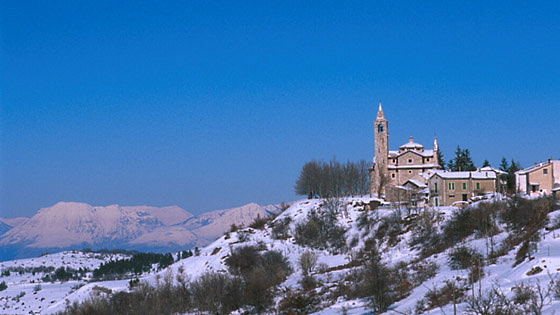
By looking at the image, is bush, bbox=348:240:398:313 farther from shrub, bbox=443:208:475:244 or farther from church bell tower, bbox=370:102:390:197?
church bell tower, bbox=370:102:390:197

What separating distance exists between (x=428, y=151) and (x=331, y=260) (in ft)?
123

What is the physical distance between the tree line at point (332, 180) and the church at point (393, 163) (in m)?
6.64

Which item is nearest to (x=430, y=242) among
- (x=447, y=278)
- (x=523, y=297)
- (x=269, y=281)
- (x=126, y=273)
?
(x=269, y=281)

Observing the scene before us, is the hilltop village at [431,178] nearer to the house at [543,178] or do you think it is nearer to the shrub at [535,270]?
the house at [543,178]

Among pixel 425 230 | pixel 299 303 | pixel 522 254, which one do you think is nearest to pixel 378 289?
pixel 522 254

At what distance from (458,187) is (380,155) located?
64.5ft

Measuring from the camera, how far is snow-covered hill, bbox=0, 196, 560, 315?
37156 millimetres

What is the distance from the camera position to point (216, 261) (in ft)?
280

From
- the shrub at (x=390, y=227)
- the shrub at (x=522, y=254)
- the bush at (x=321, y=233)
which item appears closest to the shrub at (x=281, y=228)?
the bush at (x=321, y=233)

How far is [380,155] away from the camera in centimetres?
10488

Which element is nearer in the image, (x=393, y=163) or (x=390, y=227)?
(x=390, y=227)

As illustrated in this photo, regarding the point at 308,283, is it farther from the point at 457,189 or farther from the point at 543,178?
the point at 543,178

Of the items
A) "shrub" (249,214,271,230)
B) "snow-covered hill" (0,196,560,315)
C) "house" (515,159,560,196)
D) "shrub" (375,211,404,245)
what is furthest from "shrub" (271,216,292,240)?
"house" (515,159,560,196)

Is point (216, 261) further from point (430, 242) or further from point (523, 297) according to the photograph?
point (523, 297)
